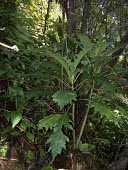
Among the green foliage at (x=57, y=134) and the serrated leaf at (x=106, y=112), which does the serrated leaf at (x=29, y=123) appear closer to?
the green foliage at (x=57, y=134)

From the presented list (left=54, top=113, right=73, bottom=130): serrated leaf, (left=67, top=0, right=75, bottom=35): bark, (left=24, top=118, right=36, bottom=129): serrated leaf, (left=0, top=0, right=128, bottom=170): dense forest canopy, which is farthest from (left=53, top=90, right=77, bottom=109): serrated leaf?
(left=67, top=0, right=75, bottom=35): bark

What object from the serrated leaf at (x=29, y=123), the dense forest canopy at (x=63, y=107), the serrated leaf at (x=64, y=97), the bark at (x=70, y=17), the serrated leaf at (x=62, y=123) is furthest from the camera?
the bark at (x=70, y=17)

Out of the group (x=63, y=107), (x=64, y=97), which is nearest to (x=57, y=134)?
(x=64, y=97)

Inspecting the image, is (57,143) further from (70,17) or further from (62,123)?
(70,17)

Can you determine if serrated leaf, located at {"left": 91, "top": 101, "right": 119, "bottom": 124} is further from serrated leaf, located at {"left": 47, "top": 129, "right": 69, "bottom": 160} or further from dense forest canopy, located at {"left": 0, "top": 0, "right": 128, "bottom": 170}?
serrated leaf, located at {"left": 47, "top": 129, "right": 69, "bottom": 160}

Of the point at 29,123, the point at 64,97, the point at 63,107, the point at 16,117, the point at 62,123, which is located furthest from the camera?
the point at 63,107

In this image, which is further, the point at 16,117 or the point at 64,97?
the point at 16,117

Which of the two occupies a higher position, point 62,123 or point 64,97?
point 64,97

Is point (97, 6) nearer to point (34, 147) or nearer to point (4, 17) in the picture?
point (4, 17)

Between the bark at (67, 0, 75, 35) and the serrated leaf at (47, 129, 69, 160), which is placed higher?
the bark at (67, 0, 75, 35)

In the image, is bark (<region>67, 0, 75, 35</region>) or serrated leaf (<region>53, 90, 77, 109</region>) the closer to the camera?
serrated leaf (<region>53, 90, 77, 109</region>)

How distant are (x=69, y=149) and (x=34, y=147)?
402 mm

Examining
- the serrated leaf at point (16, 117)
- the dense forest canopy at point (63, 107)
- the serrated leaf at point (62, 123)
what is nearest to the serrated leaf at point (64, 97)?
the dense forest canopy at point (63, 107)

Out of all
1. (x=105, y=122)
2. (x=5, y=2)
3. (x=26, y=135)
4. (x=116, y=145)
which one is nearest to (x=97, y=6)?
(x=5, y=2)
